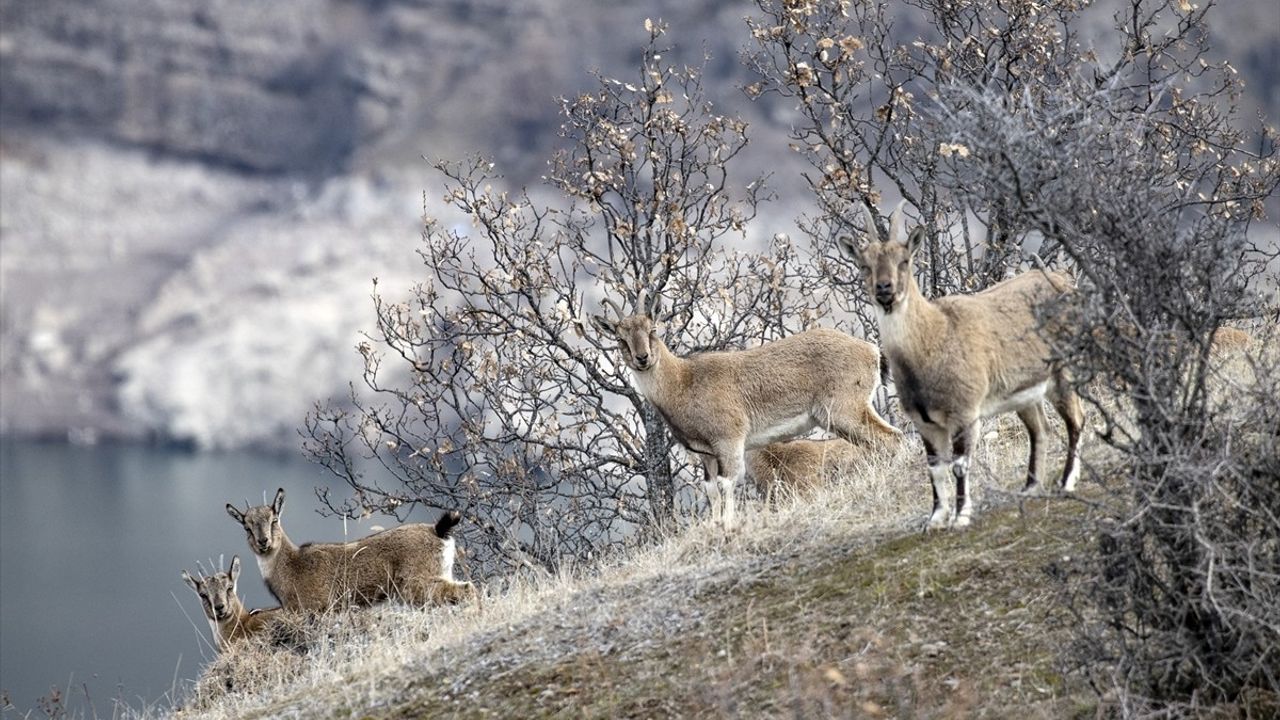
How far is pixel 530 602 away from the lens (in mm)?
10992

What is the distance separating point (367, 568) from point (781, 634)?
6.52 meters

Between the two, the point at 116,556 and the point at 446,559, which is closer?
the point at 446,559

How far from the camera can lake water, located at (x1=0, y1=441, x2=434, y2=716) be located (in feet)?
152

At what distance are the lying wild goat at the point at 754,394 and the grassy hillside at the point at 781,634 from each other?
204 centimetres

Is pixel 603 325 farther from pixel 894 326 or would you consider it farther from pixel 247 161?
pixel 247 161

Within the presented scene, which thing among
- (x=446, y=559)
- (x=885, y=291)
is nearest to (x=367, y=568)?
(x=446, y=559)

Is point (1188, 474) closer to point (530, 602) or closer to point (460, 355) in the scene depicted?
point (530, 602)

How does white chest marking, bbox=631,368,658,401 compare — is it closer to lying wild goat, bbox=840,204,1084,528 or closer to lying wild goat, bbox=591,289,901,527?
lying wild goat, bbox=591,289,901,527

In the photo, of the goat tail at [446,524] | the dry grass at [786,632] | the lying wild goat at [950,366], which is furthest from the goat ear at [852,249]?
the goat tail at [446,524]

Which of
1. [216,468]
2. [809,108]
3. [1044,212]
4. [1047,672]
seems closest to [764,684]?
[1047,672]

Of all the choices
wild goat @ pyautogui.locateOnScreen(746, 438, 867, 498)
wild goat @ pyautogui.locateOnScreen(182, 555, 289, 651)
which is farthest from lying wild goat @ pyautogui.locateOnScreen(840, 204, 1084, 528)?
wild goat @ pyautogui.locateOnScreen(182, 555, 289, 651)

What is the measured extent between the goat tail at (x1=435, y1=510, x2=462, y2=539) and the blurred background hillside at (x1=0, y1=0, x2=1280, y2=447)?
3861 inches

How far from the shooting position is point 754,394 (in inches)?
541

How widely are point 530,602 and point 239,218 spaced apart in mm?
144984
